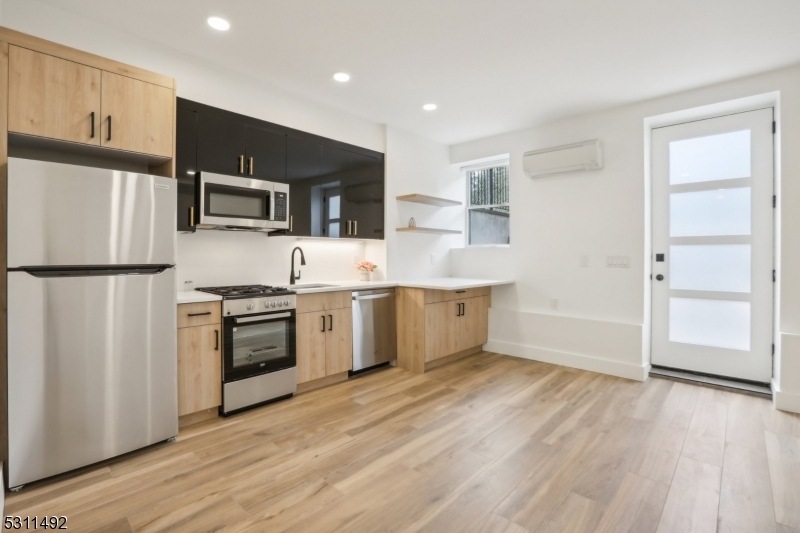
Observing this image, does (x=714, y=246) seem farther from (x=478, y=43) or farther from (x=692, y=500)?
(x=478, y=43)

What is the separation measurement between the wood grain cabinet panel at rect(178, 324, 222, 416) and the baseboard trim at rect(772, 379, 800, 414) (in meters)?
4.20

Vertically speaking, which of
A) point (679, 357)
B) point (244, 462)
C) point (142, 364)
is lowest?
point (244, 462)

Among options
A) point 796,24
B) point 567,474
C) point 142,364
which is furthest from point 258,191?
point 796,24

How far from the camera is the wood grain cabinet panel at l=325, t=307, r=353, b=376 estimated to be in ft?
11.5

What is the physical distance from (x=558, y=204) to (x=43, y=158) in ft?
14.4

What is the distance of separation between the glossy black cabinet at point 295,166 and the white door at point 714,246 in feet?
9.58

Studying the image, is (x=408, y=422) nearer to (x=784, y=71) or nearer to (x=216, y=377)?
(x=216, y=377)

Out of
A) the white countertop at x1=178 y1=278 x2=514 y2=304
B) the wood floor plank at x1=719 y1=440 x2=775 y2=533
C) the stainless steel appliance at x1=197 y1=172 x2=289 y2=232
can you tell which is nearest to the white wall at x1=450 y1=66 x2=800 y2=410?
the white countertop at x1=178 y1=278 x2=514 y2=304

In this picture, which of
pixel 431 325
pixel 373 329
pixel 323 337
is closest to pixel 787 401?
pixel 431 325

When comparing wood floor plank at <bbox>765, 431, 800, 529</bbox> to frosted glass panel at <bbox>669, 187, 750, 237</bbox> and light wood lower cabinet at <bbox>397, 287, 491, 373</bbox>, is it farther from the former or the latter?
light wood lower cabinet at <bbox>397, 287, 491, 373</bbox>

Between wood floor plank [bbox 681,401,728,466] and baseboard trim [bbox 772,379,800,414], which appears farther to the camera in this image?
baseboard trim [bbox 772,379,800,414]

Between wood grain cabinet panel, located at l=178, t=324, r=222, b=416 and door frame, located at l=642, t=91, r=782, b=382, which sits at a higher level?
door frame, located at l=642, t=91, r=782, b=382

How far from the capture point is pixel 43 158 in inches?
97.0

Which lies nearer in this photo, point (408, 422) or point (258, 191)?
point (408, 422)
